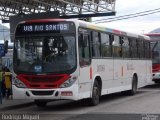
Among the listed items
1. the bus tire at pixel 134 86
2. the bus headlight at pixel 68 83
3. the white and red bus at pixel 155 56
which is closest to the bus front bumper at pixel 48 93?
the bus headlight at pixel 68 83

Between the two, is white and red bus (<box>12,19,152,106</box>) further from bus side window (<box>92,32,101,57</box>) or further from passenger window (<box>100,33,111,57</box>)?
passenger window (<box>100,33,111,57</box>)

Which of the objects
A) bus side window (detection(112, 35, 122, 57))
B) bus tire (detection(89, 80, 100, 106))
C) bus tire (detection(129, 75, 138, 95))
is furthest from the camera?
bus tire (detection(129, 75, 138, 95))

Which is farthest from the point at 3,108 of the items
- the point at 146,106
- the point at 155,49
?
the point at 155,49

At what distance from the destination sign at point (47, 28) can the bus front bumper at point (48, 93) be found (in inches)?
76.7

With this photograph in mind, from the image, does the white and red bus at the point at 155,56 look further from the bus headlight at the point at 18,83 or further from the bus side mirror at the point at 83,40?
the bus headlight at the point at 18,83

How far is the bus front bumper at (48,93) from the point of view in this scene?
52.9 ft

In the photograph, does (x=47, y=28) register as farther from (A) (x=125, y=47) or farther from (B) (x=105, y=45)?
(A) (x=125, y=47)

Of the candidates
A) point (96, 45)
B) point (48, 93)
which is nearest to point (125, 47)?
point (96, 45)

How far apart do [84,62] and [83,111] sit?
67.6 inches

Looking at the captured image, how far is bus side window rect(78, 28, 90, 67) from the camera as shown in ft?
54.7

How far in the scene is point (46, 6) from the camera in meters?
27.6

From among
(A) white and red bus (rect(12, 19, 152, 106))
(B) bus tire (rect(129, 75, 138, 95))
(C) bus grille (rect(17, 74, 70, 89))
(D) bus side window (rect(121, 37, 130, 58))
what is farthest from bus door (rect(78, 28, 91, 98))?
(B) bus tire (rect(129, 75, 138, 95))

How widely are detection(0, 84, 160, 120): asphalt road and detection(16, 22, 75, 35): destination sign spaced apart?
2692mm

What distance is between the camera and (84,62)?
666 inches
